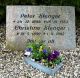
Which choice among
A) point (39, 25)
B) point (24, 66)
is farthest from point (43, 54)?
point (39, 25)

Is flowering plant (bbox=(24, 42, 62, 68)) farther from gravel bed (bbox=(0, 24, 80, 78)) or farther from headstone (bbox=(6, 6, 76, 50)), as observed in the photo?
headstone (bbox=(6, 6, 76, 50))

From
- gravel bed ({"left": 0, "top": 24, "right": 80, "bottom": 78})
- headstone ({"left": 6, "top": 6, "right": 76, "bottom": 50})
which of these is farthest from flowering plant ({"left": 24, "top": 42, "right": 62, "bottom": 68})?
headstone ({"left": 6, "top": 6, "right": 76, "bottom": 50})

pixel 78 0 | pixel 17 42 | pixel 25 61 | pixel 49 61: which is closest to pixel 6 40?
pixel 17 42

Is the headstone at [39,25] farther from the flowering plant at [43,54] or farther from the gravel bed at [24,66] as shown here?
the flowering plant at [43,54]

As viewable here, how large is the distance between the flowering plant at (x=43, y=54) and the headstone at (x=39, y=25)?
0.90 ft

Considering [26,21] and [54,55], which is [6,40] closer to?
[26,21]

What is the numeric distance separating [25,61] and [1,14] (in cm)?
103

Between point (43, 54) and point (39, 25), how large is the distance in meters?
0.52

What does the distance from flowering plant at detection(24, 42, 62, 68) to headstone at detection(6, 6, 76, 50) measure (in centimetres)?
27

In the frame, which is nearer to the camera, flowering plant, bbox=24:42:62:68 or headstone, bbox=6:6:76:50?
flowering plant, bbox=24:42:62:68

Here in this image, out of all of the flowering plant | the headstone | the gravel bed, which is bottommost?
the gravel bed

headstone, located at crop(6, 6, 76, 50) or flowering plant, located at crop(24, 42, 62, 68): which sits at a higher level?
headstone, located at crop(6, 6, 76, 50)

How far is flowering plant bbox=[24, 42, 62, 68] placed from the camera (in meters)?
4.16

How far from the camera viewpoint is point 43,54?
13.8ft
